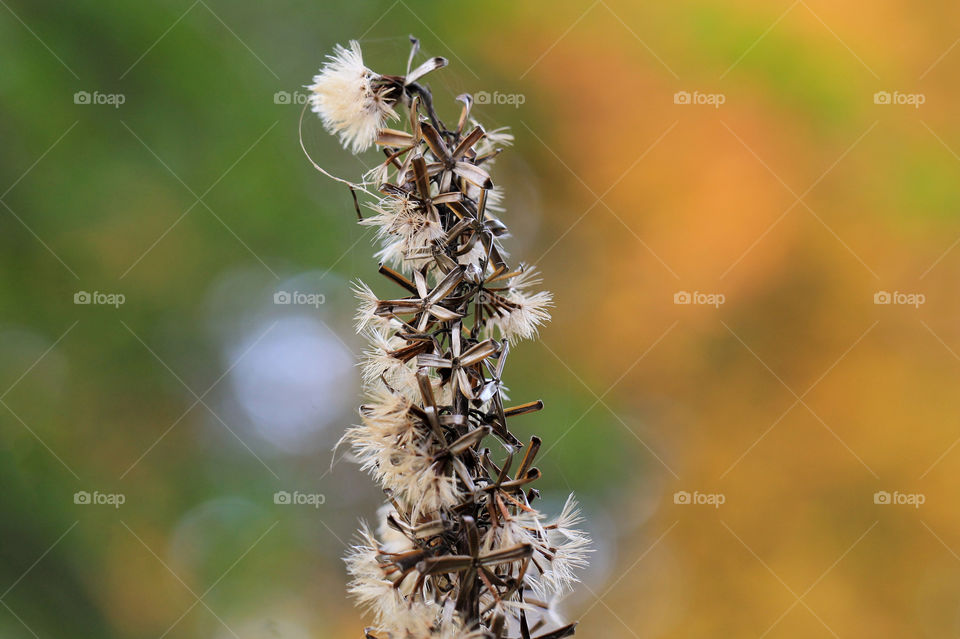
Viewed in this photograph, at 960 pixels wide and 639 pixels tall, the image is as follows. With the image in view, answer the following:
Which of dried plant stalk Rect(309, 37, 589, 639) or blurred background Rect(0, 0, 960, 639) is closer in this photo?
dried plant stalk Rect(309, 37, 589, 639)

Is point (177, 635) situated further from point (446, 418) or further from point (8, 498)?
point (446, 418)

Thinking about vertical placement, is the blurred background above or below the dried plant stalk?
above

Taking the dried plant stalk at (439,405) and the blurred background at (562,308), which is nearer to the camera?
the dried plant stalk at (439,405)

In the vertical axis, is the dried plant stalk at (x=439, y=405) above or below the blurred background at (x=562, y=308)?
below

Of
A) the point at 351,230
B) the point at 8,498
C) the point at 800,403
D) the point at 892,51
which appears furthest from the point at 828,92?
the point at 8,498
